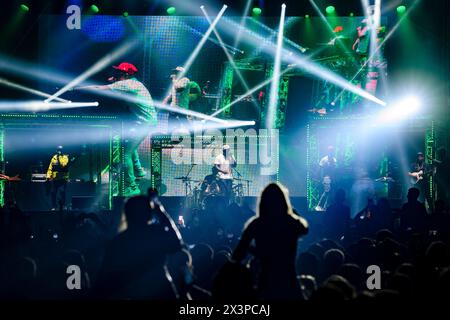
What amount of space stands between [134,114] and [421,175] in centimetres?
688

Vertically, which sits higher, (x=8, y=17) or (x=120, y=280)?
(x=8, y=17)

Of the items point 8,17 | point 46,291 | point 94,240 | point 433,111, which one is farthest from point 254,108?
point 46,291

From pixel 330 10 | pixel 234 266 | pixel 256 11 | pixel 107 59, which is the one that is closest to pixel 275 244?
pixel 234 266

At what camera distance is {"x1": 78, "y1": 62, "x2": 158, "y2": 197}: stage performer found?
14078 millimetres

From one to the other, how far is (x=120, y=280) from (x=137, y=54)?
39.6ft

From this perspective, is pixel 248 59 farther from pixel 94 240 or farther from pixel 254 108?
pixel 94 240

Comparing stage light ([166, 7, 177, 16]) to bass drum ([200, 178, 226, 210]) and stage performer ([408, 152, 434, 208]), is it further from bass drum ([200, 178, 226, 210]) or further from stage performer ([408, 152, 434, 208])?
stage performer ([408, 152, 434, 208])

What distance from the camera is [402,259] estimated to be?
530 centimetres

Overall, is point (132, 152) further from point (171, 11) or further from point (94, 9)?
point (171, 11)

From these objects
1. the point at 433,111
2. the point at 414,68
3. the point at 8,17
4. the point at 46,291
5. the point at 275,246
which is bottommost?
the point at 46,291

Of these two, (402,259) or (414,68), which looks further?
(414,68)

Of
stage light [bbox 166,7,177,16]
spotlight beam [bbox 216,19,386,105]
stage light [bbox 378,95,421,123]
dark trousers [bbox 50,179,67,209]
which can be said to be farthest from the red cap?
stage light [bbox 378,95,421,123]

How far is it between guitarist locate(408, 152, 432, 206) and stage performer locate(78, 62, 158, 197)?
20.6ft
